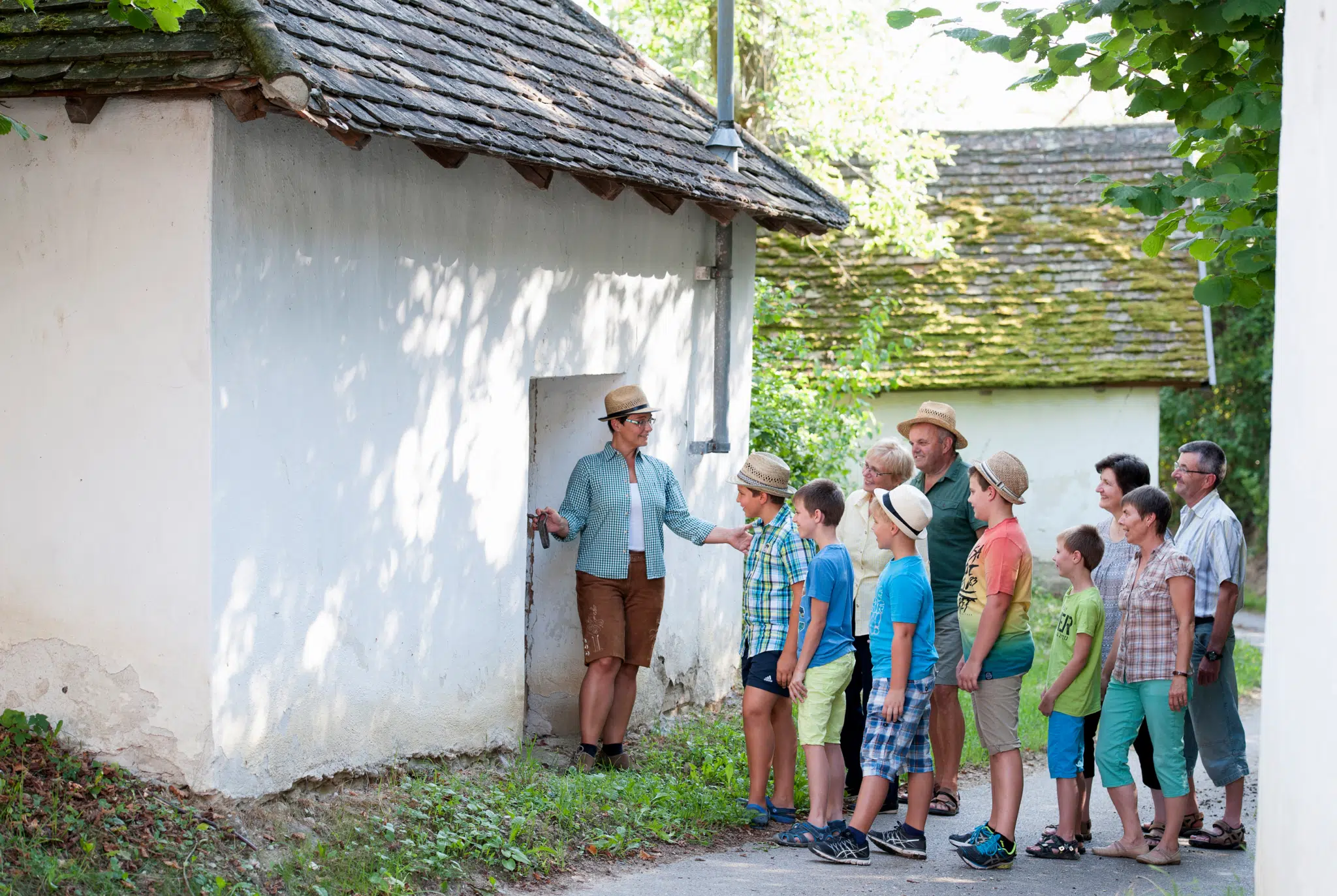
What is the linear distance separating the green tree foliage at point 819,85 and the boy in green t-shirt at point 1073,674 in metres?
9.00

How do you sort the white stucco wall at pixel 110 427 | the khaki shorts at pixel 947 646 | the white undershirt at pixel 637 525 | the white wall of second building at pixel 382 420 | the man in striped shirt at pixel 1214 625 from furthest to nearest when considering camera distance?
the white undershirt at pixel 637 525 < the khaki shorts at pixel 947 646 < the man in striped shirt at pixel 1214 625 < the white wall of second building at pixel 382 420 < the white stucco wall at pixel 110 427

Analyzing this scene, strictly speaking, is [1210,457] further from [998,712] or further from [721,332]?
[721,332]

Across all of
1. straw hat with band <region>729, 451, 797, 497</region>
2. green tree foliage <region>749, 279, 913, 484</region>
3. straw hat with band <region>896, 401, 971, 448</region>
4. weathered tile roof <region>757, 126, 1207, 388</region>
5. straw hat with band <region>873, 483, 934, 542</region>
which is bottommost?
straw hat with band <region>873, 483, 934, 542</region>

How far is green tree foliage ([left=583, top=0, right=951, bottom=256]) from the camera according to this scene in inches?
568

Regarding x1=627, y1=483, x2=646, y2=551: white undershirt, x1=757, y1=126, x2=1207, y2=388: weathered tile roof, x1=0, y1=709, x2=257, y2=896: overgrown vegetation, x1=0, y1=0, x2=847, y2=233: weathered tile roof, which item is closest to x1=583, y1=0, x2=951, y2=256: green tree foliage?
x1=757, y1=126, x2=1207, y2=388: weathered tile roof

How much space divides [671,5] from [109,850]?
11.3 metres

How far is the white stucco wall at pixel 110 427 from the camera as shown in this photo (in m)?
5.41

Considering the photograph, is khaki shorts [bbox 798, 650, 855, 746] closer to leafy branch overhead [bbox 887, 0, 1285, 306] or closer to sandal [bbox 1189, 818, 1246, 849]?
sandal [bbox 1189, 818, 1246, 849]

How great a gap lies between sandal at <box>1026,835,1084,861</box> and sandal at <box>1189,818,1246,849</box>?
0.64 m

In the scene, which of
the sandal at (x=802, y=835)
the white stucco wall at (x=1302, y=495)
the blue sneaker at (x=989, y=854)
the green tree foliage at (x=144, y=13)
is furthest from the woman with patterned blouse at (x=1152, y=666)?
the green tree foliage at (x=144, y=13)

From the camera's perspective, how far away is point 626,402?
7609 mm

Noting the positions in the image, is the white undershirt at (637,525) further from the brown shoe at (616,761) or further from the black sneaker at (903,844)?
the black sneaker at (903,844)

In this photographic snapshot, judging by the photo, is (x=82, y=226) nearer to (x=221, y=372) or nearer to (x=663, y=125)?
(x=221, y=372)

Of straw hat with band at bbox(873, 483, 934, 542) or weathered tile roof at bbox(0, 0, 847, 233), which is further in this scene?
straw hat with band at bbox(873, 483, 934, 542)
